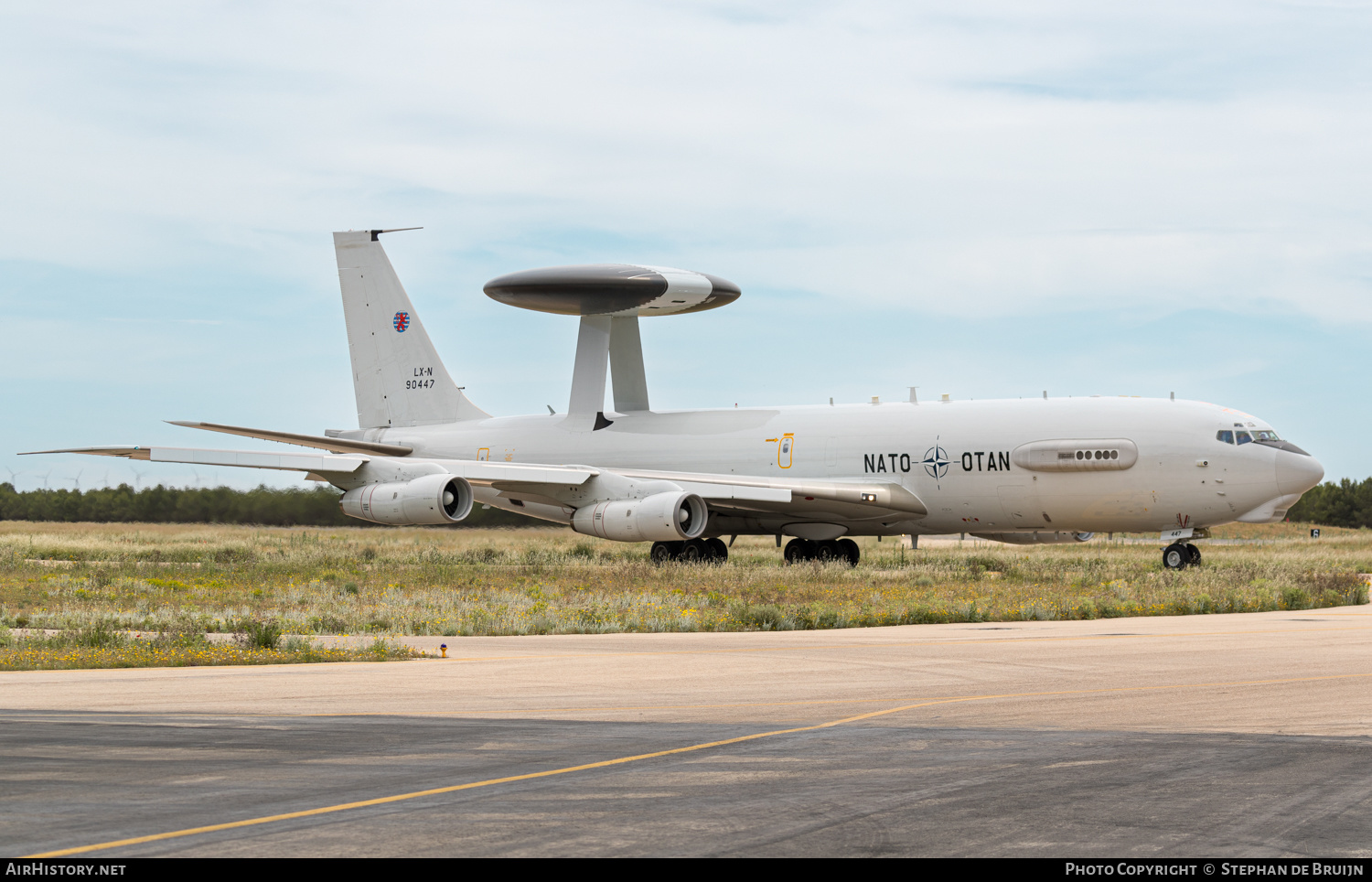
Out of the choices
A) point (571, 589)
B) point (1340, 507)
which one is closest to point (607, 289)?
point (571, 589)

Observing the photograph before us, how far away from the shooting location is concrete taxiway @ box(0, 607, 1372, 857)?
700cm

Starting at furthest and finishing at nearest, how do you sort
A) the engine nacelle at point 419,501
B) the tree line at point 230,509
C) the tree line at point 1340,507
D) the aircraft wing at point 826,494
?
1. the tree line at point 1340,507
2. the tree line at point 230,509
3. the aircraft wing at point 826,494
4. the engine nacelle at point 419,501

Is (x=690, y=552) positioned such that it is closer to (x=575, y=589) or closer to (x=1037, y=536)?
(x=1037, y=536)

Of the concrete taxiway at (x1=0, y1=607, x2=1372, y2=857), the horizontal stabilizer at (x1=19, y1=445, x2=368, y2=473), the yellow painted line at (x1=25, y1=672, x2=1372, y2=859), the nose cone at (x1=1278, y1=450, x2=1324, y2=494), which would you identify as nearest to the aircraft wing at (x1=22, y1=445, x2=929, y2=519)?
the horizontal stabilizer at (x1=19, y1=445, x2=368, y2=473)

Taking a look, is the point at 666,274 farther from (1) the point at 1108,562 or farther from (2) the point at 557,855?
(2) the point at 557,855

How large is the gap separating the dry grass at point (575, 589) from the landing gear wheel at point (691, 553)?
1.39m

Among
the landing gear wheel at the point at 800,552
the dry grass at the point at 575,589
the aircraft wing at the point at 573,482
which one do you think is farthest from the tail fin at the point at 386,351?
the landing gear wheel at the point at 800,552

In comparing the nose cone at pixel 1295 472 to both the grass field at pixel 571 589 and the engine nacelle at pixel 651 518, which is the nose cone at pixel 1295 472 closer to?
the grass field at pixel 571 589

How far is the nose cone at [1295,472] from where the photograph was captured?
31.1 meters

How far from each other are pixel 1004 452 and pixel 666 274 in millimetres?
11297

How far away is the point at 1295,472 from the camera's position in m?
31.2

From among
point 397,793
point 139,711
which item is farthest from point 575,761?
point 139,711

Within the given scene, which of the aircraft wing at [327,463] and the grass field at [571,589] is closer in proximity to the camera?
the grass field at [571,589]

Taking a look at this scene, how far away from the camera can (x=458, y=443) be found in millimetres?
43688
